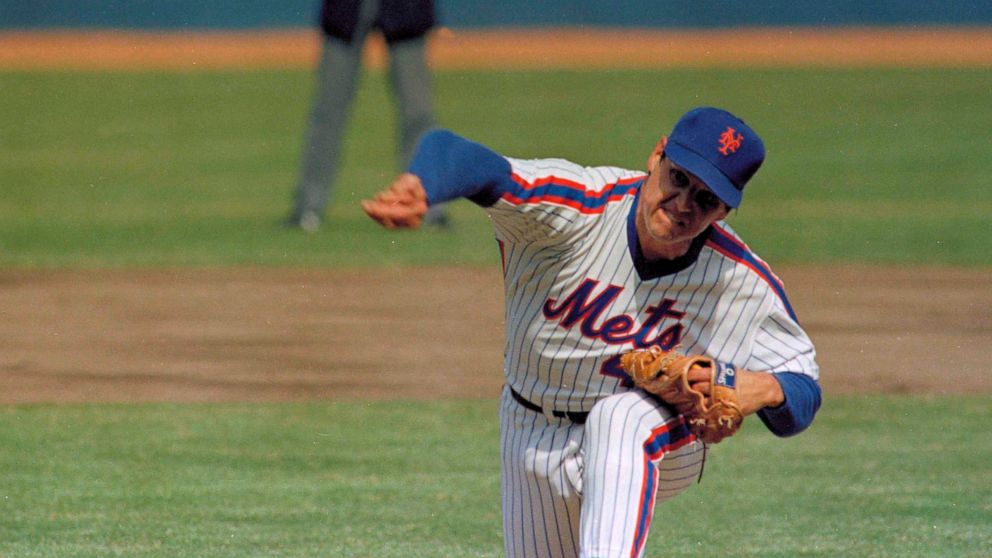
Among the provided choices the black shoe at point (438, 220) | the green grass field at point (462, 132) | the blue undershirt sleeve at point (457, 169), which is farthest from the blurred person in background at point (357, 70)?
the blue undershirt sleeve at point (457, 169)

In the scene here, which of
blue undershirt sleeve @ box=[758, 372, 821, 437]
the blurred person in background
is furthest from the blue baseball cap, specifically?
the blurred person in background

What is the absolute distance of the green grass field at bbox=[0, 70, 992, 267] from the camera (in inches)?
399

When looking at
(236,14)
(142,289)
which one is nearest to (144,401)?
(142,289)

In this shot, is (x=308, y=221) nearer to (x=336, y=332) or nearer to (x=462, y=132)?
(x=336, y=332)

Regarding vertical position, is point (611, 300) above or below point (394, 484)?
above

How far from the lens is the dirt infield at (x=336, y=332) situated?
6582 millimetres

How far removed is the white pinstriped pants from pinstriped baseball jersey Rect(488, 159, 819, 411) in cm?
10

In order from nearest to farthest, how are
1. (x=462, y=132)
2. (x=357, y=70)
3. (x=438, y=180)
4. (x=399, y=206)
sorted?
(x=399, y=206) < (x=438, y=180) < (x=357, y=70) < (x=462, y=132)

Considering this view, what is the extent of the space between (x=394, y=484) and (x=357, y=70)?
235 inches

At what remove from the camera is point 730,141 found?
3109mm

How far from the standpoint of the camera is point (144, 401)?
20.4 ft

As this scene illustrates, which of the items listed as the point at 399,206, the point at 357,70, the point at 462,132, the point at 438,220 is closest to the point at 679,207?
the point at 399,206

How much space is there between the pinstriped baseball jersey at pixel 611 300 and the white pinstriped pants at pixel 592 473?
10cm

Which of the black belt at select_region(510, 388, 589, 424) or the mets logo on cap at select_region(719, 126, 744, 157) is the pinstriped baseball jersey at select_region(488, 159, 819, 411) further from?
the mets logo on cap at select_region(719, 126, 744, 157)
